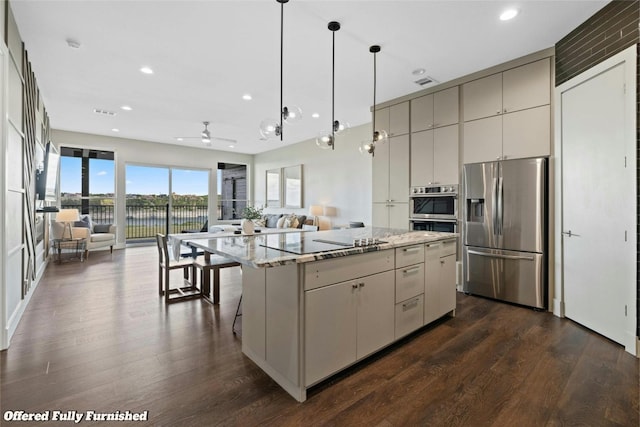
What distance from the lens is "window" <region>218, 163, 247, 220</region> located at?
31.4ft

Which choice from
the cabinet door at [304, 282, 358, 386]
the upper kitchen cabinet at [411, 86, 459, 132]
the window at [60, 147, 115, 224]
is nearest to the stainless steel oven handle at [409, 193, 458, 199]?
the upper kitchen cabinet at [411, 86, 459, 132]

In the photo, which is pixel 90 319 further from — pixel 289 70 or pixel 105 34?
pixel 289 70

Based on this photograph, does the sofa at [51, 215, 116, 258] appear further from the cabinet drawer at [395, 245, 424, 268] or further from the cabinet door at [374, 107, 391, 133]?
the cabinet drawer at [395, 245, 424, 268]

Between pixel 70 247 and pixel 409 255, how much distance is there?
6966 mm

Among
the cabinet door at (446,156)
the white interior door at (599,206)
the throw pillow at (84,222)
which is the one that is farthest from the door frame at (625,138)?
the throw pillow at (84,222)

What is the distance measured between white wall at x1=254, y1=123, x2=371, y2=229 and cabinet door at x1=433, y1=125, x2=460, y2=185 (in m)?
2.14

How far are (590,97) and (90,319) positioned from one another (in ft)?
17.2

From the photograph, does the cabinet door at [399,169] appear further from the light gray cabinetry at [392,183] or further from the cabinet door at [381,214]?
the cabinet door at [381,214]

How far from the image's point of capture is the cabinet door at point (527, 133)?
3.22 metres

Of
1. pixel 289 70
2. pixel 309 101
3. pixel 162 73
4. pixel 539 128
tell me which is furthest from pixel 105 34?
pixel 539 128

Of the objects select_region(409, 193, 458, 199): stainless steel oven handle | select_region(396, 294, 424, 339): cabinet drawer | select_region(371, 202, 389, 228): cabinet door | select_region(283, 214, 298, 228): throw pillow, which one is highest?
select_region(409, 193, 458, 199): stainless steel oven handle

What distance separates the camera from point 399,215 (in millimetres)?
4688

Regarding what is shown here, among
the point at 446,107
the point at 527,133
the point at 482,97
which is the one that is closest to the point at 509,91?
the point at 482,97

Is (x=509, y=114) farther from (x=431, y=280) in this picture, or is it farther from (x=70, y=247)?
(x=70, y=247)
